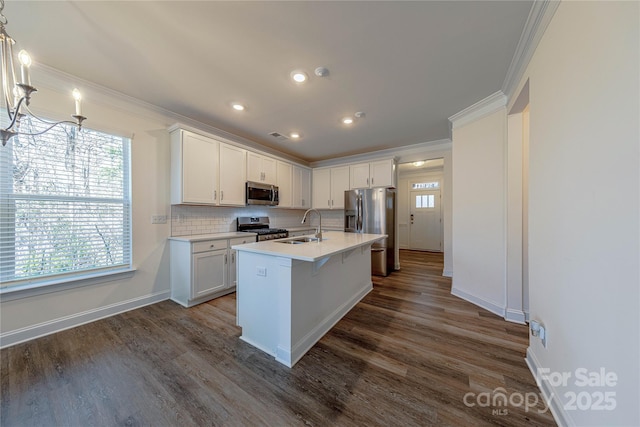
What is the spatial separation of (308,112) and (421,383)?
304 centimetres

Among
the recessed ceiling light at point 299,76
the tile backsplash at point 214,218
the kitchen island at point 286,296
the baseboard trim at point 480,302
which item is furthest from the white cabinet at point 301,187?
the baseboard trim at point 480,302

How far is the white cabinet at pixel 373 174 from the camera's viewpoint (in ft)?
13.8

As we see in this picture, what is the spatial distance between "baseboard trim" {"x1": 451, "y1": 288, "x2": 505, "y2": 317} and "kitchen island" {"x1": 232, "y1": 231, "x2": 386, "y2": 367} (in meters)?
1.89

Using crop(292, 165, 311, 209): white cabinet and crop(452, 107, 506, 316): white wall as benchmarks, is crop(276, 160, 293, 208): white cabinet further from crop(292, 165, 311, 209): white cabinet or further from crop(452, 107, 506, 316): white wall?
crop(452, 107, 506, 316): white wall

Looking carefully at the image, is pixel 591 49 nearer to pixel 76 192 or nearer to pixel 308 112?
pixel 308 112

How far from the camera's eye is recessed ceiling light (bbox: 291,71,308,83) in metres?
2.06

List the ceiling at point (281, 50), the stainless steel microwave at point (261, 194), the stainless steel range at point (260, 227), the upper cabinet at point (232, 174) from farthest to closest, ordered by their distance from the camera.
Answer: the stainless steel microwave at point (261, 194), the stainless steel range at point (260, 227), the upper cabinet at point (232, 174), the ceiling at point (281, 50)

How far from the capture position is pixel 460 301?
9.29ft

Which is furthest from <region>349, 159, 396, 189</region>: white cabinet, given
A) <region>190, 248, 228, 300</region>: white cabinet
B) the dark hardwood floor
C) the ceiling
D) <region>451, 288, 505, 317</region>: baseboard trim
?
<region>190, 248, 228, 300</region>: white cabinet

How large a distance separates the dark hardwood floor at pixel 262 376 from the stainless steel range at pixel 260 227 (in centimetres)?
143

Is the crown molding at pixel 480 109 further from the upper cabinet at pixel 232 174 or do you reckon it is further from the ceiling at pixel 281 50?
the upper cabinet at pixel 232 174

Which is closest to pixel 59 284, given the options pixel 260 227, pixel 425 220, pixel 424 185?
pixel 260 227

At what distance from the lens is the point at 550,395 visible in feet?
4.32

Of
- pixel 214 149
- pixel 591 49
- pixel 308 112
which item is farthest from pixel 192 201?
pixel 591 49
